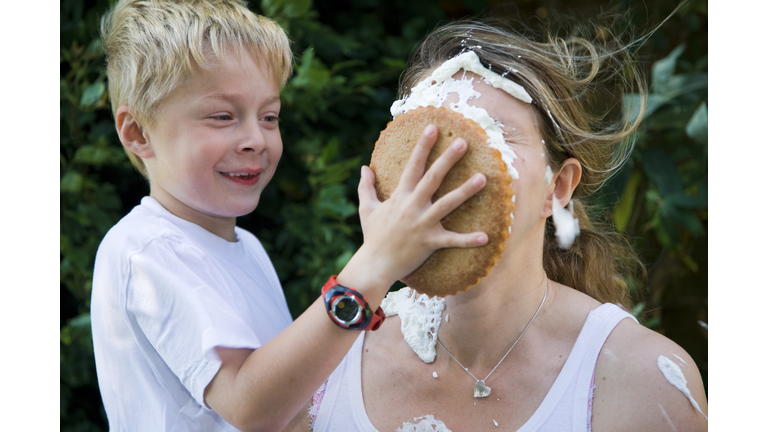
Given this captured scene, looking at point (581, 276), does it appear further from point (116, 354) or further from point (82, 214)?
point (82, 214)

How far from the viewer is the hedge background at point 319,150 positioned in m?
1.96

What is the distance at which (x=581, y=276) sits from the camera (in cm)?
139

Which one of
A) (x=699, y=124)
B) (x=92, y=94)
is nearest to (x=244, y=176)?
(x=92, y=94)

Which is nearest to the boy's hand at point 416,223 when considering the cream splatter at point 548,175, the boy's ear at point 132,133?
the cream splatter at point 548,175

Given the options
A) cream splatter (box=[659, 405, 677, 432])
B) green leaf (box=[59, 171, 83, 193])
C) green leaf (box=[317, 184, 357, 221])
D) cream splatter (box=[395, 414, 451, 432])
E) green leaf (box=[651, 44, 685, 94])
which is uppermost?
green leaf (box=[651, 44, 685, 94])

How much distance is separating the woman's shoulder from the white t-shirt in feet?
2.21

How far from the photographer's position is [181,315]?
109 centimetres

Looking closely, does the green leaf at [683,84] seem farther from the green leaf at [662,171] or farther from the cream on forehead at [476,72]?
the cream on forehead at [476,72]

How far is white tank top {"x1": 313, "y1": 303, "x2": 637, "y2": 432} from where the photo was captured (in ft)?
3.41

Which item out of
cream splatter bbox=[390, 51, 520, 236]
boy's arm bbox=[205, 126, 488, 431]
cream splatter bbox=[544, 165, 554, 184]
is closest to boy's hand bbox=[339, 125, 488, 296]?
boy's arm bbox=[205, 126, 488, 431]

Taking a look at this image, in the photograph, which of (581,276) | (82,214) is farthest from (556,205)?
(82,214)

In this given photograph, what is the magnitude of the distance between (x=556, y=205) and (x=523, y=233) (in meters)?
0.16

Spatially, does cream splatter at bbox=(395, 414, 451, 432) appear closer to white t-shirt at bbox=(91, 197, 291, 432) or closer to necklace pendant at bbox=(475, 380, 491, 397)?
necklace pendant at bbox=(475, 380, 491, 397)

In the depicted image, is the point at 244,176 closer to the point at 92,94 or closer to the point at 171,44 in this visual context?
the point at 171,44
